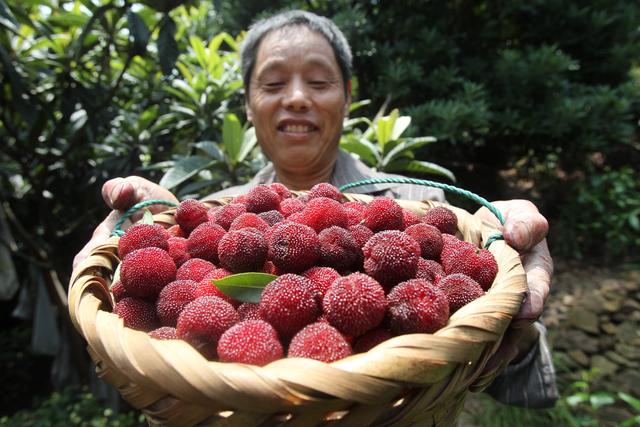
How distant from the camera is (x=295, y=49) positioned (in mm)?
1382

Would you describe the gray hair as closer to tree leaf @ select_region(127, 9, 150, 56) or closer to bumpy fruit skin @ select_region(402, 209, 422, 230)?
tree leaf @ select_region(127, 9, 150, 56)

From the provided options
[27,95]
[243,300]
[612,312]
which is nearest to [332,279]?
[243,300]

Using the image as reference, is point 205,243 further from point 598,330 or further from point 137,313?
point 598,330

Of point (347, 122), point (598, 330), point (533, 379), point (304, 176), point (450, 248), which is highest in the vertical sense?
point (347, 122)

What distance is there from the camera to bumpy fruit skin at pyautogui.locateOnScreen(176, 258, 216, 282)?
784 millimetres

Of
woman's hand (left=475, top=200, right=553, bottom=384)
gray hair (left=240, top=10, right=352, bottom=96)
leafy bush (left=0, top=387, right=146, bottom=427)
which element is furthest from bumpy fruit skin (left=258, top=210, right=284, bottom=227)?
leafy bush (left=0, top=387, right=146, bottom=427)

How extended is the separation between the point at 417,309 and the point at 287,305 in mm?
187

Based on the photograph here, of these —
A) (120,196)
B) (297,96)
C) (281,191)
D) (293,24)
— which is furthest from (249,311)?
(293,24)

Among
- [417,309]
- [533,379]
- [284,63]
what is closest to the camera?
[417,309]

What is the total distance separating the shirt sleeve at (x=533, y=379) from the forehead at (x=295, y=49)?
3.55 ft

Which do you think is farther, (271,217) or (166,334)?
(271,217)

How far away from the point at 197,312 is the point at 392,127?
134cm

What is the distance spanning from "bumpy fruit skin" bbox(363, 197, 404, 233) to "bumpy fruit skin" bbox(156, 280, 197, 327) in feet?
1.20

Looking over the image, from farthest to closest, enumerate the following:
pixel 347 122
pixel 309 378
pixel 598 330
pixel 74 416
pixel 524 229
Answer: pixel 598 330, pixel 74 416, pixel 347 122, pixel 524 229, pixel 309 378
